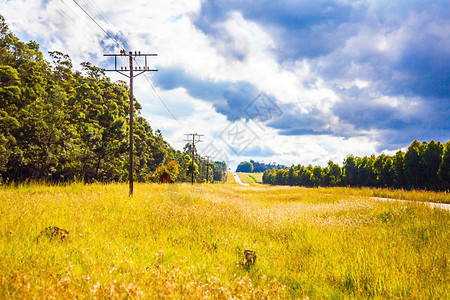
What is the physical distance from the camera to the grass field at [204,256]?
3.09 meters

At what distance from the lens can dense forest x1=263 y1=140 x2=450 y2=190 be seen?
3209cm

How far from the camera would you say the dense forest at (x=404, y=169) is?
105ft

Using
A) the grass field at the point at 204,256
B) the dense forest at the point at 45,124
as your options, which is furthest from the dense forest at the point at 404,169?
the dense forest at the point at 45,124

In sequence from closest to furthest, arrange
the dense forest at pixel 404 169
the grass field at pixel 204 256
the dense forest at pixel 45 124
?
the grass field at pixel 204 256 → the dense forest at pixel 45 124 → the dense forest at pixel 404 169

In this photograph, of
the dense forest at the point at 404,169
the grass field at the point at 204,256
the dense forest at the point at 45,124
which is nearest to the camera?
the grass field at the point at 204,256

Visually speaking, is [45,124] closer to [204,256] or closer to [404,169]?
[204,256]

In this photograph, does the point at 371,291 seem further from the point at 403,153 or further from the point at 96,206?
the point at 403,153

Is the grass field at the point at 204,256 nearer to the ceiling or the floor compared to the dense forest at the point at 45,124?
nearer to the floor

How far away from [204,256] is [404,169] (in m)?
43.4

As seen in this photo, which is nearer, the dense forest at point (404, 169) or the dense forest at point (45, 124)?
the dense forest at point (45, 124)

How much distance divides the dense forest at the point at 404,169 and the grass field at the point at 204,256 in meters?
31.0

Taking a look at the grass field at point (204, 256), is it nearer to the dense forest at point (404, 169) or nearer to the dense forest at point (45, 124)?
the dense forest at point (45, 124)

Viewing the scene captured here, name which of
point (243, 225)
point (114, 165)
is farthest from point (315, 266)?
point (114, 165)

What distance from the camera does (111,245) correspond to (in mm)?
4707
